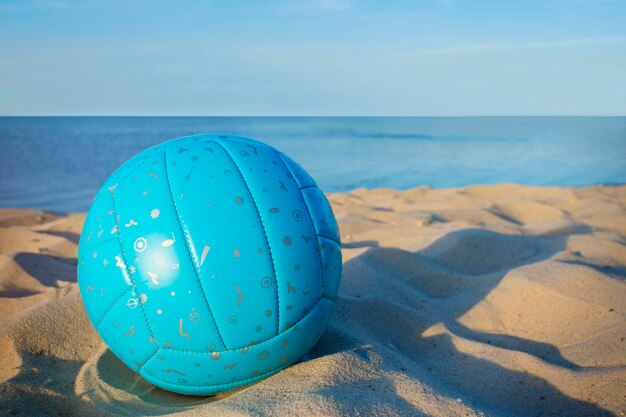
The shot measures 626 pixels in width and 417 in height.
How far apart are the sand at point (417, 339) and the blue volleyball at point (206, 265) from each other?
0.76ft

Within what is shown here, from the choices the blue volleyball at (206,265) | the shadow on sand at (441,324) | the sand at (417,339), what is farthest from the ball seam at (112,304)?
the shadow on sand at (441,324)

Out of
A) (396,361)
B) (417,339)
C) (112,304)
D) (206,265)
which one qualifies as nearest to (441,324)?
(417,339)

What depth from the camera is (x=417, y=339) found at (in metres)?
3.79

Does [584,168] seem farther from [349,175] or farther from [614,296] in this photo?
[614,296]

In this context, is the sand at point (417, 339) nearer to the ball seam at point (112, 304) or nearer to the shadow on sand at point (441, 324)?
the shadow on sand at point (441, 324)

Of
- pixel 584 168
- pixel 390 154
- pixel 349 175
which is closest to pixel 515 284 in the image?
pixel 349 175

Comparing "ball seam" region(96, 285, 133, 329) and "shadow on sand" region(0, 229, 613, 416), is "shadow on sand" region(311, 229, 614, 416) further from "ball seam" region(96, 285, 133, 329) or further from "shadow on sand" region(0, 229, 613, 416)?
"ball seam" region(96, 285, 133, 329)

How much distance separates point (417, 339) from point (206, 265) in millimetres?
1760

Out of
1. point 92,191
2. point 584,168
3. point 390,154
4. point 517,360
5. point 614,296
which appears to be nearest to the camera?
point 517,360

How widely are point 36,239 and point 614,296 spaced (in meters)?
5.95

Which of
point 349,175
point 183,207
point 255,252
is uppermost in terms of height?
point 183,207

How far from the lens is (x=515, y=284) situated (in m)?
4.41

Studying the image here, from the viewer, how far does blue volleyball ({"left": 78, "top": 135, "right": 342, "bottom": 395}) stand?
104 inches

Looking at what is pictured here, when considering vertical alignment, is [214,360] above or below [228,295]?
below
